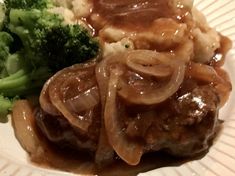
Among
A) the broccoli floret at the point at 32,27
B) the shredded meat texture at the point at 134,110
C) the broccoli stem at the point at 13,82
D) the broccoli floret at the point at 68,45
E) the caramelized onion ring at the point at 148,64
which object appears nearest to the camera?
the shredded meat texture at the point at 134,110

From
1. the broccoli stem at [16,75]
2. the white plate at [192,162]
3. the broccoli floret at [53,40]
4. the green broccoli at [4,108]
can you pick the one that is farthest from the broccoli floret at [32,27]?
the white plate at [192,162]

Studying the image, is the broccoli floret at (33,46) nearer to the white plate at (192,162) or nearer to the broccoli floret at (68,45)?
the broccoli floret at (68,45)

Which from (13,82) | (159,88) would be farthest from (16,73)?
(159,88)

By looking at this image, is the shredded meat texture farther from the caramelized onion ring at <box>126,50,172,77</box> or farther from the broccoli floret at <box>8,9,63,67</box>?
the broccoli floret at <box>8,9,63,67</box>

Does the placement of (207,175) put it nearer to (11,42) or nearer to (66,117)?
(66,117)

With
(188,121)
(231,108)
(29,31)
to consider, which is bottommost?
(231,108)

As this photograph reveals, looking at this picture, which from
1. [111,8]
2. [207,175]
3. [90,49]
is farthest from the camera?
[111,8]

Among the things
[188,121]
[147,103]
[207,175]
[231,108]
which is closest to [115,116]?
[147,103]

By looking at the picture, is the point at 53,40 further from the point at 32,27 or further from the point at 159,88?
the point at 159,88

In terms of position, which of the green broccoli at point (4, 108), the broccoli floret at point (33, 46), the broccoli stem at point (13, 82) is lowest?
the green broccoli at point (4, 108)
